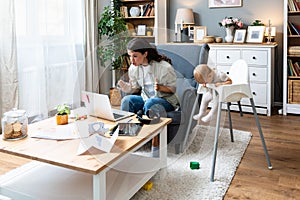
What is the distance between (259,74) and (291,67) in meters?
0.38

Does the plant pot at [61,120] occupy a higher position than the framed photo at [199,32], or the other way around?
the framed photo at [199,32]

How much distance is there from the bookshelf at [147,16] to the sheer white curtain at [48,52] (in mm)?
784

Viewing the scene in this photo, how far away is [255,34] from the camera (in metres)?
4.12

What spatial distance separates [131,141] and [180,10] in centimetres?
308

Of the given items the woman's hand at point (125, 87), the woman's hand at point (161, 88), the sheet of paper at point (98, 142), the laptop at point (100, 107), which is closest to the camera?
the sheet of paper at point (98, 142)

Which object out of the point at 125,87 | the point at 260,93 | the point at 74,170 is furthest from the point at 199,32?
the point at 74,170

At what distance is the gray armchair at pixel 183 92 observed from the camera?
8.00 ft

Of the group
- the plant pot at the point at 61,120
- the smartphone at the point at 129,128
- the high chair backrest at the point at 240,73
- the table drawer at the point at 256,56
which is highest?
the table drawer at the point at 256,56

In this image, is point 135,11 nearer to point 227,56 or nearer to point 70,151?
point 227,56

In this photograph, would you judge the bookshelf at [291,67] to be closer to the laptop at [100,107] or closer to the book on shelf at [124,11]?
the book on shelf at [124,11]

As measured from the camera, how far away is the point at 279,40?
4219mm

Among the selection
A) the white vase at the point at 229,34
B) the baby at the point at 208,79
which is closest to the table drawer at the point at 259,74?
the white vase at the point at 229,34

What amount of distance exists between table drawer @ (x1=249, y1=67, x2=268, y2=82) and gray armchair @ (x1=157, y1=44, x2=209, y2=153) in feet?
5.01

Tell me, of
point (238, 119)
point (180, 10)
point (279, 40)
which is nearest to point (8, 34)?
point (180, 10)
